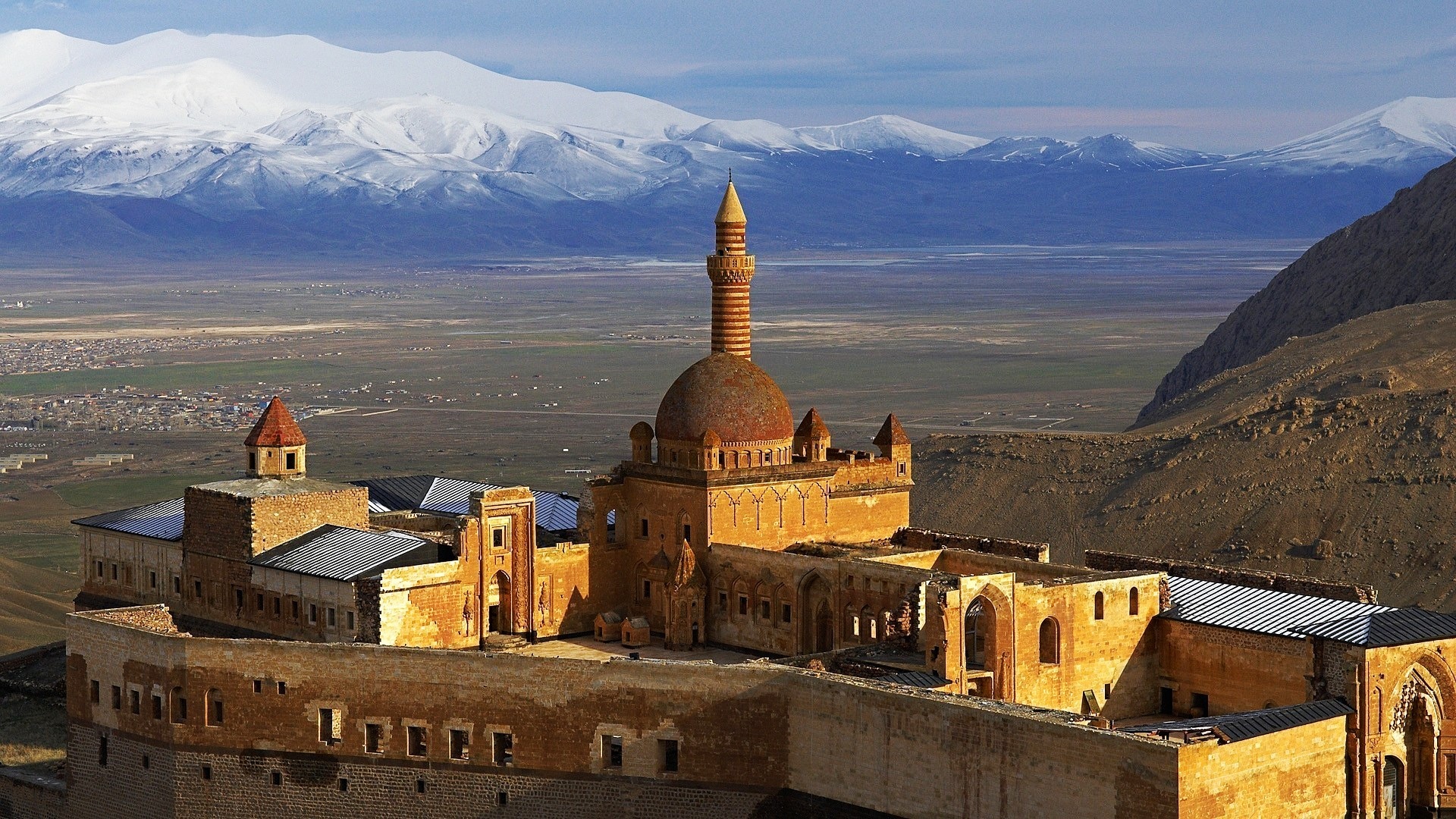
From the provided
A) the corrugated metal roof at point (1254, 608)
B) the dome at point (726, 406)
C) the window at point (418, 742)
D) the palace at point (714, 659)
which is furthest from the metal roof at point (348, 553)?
the corrugated metal roof at point (1254, 608)

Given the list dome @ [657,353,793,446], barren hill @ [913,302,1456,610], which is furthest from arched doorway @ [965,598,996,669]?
barren hill @ [913,302,1456,610]

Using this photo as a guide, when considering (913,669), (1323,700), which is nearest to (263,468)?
(913,669)

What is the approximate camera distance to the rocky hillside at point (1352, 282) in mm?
106688

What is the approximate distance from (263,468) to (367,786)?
12.8m

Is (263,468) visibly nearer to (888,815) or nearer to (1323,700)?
(888,815)

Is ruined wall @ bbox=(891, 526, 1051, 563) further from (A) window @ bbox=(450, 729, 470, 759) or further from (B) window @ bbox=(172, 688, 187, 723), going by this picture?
(B) window @ bbox=(172, 688, 187, 723)

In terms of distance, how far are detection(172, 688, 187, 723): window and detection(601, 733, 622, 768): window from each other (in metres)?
9.54

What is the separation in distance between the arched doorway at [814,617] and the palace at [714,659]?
3.2 inches

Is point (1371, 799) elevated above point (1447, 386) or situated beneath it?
situated beneath

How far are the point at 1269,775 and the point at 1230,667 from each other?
8.60 m

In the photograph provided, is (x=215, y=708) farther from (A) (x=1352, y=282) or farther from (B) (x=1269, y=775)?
(A) (x=1352, y=282)

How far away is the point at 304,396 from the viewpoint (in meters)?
152

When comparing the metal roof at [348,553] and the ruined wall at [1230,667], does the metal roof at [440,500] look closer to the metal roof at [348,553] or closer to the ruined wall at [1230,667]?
the metal roof at [348,553]

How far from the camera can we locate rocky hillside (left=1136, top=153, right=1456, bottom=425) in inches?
4200
